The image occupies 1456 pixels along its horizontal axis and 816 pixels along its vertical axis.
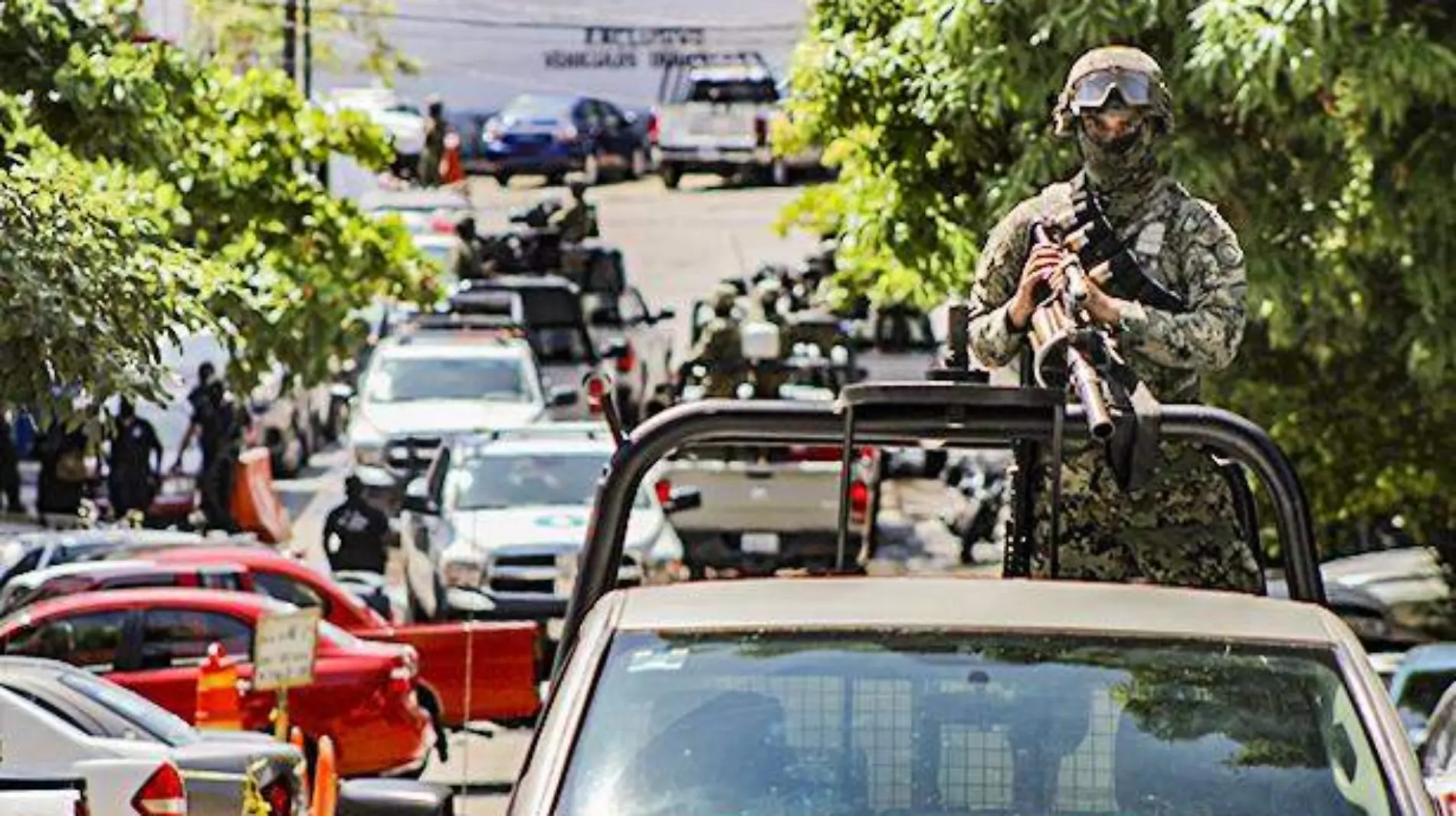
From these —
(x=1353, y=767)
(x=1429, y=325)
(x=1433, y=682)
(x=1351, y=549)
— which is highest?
(x=1353, y=767)

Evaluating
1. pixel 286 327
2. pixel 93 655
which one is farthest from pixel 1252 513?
pixel 286 327

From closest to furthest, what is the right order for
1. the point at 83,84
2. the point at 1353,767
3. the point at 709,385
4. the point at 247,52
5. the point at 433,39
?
the point at 1353,767
the point at 83,84
the point at 709,385
the point at 247,52
the point at 433,39

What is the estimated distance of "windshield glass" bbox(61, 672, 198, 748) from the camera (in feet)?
58.5

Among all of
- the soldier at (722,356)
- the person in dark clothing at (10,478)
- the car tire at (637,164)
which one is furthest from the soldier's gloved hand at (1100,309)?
the car tire at (637,164)

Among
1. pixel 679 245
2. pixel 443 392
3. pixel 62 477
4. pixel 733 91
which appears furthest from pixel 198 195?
pixel 679 245

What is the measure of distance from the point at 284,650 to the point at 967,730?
504 inches

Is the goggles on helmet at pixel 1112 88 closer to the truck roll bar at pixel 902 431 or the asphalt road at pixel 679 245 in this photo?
the truck roll bar at pixel 902 431

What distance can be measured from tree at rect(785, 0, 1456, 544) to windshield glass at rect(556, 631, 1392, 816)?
36.9 feet

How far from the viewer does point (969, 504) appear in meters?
34.2

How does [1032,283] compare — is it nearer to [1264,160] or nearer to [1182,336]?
[1182,336]

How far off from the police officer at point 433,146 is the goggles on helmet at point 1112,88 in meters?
43.4

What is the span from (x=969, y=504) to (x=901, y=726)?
27.7 m

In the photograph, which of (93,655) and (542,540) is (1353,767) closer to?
(93,655)

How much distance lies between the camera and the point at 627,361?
38.5 meters
